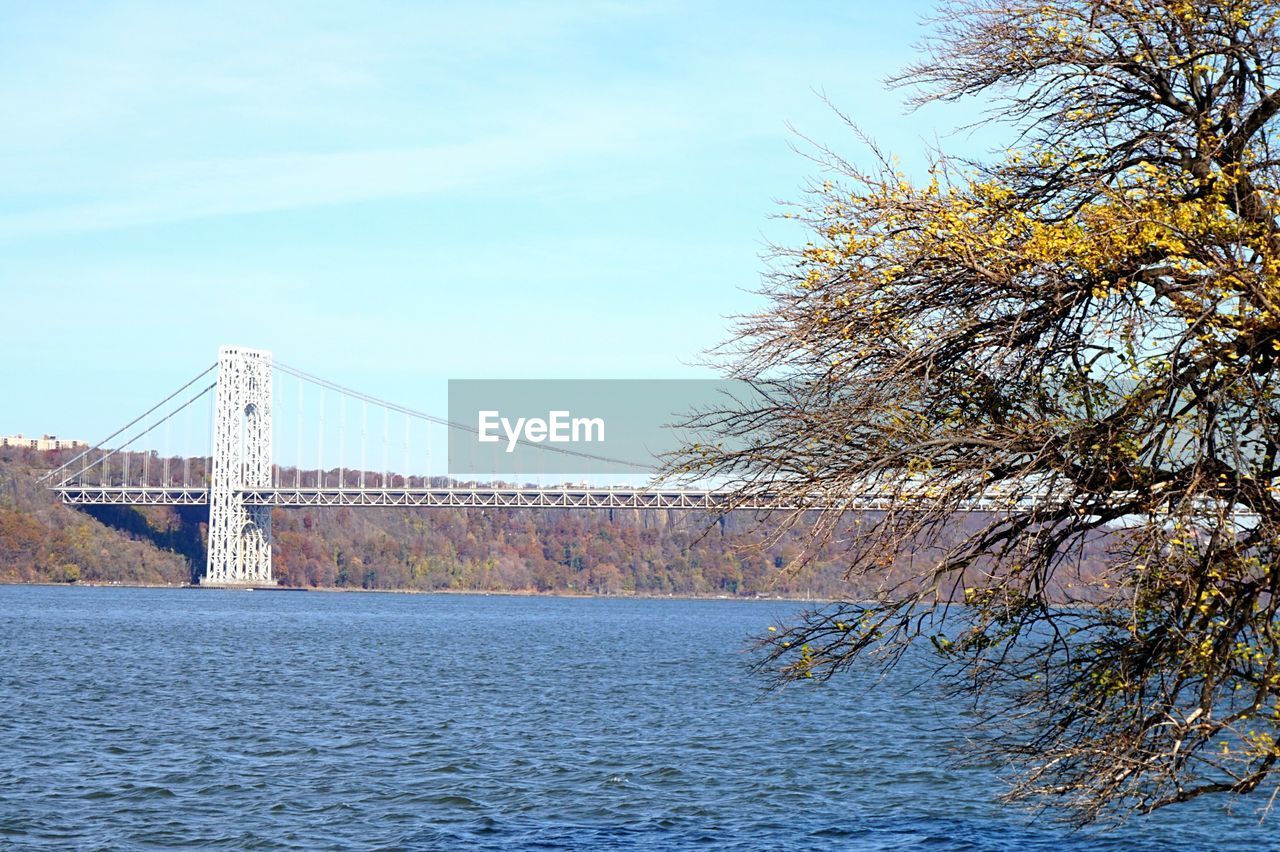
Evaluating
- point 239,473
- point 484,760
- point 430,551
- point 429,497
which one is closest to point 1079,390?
point 484,760

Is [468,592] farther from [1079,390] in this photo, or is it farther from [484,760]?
[1079,390]

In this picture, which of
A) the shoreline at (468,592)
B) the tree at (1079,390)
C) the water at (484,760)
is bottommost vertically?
the shoreline at (468,592)

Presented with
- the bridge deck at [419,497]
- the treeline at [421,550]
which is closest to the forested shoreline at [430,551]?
the treeline at [421,550]

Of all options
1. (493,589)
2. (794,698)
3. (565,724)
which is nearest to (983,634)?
(565,724)

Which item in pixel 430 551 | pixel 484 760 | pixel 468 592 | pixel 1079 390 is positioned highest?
pixel 1079 390

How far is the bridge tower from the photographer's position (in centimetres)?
9625

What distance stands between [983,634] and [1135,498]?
3.94ft

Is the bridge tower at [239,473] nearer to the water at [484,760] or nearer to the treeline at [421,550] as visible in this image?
the treeline at [421,550]

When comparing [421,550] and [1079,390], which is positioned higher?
[1079,390]

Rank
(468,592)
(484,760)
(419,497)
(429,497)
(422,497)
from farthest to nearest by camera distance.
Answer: (468,592), (419,497), (422,497), (429,497), (484,760)

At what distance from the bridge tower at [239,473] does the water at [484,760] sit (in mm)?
50112

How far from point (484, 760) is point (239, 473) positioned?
78655 mm

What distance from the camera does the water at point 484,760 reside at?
53.8ft

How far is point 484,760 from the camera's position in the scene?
22188 millimetres
